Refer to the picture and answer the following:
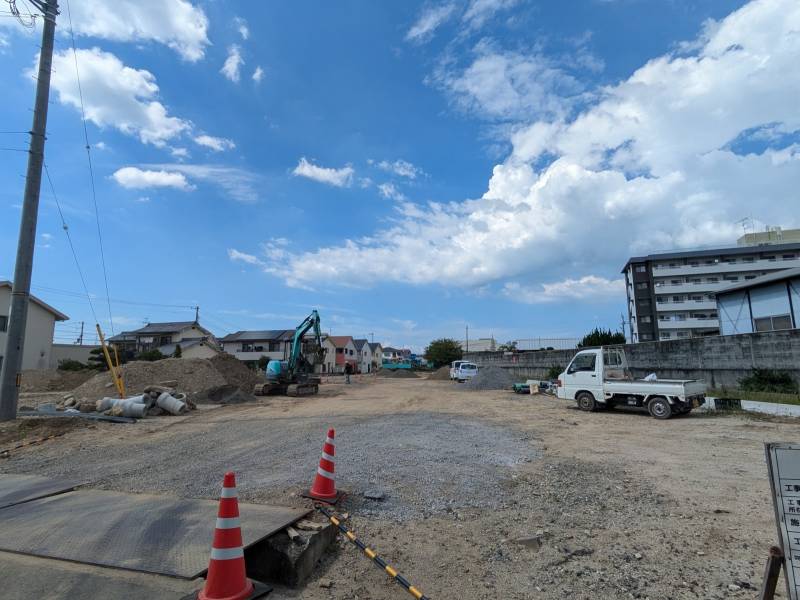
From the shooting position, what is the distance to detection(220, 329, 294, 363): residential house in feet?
219

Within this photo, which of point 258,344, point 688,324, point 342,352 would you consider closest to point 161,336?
point 258,344

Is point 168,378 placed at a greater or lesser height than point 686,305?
lesser

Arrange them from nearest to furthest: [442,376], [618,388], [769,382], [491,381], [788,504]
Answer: [788,504], [618,388], [769,382], [491,381], [442,376]

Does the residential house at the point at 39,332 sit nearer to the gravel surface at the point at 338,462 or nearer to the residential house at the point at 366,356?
the gravel surface at the point at 338,462

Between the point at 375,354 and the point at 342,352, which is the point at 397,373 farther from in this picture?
the point at 375,354

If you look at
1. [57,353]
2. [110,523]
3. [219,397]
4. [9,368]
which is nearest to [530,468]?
[110,523]

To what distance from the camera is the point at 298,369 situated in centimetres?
2680

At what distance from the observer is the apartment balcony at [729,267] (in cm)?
5503

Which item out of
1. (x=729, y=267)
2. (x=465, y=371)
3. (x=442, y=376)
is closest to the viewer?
(x=465, y=371)

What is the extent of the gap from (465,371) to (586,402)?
21917mm

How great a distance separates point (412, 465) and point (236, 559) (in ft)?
14.0

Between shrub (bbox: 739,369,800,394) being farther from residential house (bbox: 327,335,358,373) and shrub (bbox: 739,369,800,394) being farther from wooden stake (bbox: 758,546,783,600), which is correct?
residential house (bbox: 327,335,358,373)

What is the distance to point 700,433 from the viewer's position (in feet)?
37.2

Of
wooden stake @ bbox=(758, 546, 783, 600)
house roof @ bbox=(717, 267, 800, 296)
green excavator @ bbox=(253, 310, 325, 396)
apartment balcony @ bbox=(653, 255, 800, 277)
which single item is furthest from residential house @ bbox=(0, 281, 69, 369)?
apartment balcony @ bbox=(653, 255, 800, 277)
